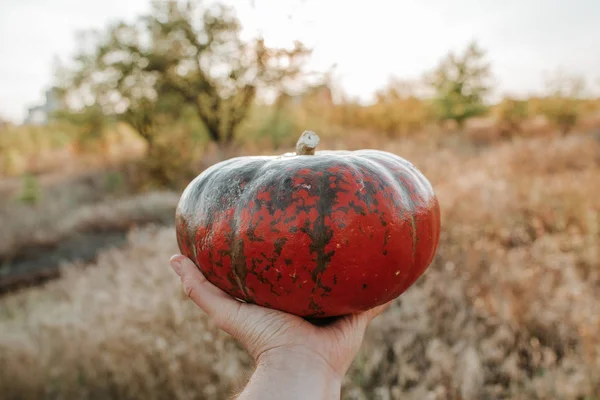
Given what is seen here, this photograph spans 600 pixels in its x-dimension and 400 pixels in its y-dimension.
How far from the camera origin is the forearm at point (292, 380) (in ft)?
4.30

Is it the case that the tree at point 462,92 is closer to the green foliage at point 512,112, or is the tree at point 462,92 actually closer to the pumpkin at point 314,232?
the green foliage at point 512,112

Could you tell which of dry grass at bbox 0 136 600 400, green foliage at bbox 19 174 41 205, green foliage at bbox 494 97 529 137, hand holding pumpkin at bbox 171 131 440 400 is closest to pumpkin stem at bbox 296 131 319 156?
hand holding pumpkin at bbox 171 131 440 400

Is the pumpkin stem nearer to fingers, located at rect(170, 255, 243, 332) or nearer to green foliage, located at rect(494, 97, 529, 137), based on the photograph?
fingers, located at rect(170, 255, 243, 332)

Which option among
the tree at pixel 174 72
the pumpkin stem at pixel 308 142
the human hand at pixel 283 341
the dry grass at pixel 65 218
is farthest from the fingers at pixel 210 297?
the tree at pixel 174 72

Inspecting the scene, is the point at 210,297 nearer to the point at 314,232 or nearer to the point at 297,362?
the point at 297,362

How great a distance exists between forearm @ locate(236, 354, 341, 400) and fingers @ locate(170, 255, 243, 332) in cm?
24

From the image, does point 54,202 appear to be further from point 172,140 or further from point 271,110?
point 271,110

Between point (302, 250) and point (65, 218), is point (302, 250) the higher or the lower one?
the higher one

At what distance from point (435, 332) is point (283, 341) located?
1.87m

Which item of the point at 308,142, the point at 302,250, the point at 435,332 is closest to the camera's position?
the point at 302,250

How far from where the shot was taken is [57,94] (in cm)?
1691

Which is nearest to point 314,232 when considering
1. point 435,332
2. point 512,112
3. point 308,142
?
point 308,142

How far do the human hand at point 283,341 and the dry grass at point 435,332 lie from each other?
0.94m

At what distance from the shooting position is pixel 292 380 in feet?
4.48
